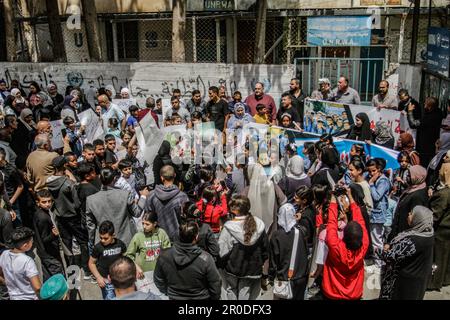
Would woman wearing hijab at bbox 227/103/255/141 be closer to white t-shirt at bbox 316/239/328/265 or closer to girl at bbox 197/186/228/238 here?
girl at bbox 197/186/228/238

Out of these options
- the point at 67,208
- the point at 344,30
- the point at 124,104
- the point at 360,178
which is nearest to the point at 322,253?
the point at 360,178

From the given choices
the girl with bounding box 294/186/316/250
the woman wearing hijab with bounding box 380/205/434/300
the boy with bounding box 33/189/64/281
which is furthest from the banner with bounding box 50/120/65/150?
the woman wearing hijab with bounding box 380/205/434/300

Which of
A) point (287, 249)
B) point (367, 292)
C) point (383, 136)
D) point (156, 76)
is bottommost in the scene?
point (367, 292)

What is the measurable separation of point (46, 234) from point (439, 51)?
8076 millimetres

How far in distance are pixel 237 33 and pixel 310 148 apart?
46.3ft

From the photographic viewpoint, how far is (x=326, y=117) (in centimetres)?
908

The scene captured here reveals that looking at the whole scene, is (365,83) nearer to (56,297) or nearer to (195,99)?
(195,99)

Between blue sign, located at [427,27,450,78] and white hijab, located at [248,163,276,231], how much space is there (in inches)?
200

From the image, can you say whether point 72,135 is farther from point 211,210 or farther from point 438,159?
point 438,159

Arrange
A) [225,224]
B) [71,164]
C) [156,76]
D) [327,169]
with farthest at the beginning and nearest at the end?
[156,76] < [71,164] < [327,169] < [225,224]

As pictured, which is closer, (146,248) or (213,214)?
(146,248)

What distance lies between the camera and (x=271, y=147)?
282 inches

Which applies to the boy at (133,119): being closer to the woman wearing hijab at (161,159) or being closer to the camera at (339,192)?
the woman wearing hijab at (161,159)

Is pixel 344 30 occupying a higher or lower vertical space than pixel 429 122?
higher
